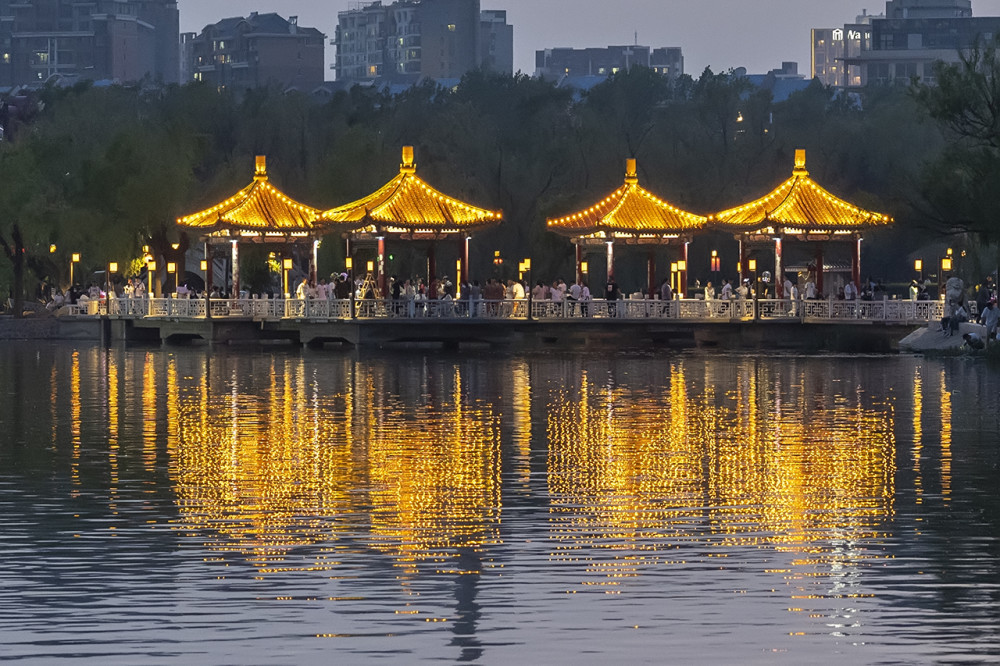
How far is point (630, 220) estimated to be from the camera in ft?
186

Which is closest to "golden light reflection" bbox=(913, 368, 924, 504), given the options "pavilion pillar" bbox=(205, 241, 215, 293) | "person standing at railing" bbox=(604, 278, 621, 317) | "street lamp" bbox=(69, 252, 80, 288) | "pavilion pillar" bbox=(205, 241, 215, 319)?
"person standing at railing" bbox=(604, 278, 621, 317)

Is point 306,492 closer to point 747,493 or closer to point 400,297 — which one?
point 747,493

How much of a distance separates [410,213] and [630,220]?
6.41 metres

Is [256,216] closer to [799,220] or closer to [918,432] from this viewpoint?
[799,220]

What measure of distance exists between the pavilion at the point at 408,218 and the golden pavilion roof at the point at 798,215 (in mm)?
7150

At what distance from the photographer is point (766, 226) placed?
54.5 meters

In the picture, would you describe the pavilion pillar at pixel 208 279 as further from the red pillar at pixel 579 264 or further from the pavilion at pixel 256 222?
the red pillar at pixel 579 264

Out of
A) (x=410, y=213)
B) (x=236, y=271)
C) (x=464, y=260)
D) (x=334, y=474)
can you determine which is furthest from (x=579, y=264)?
(x=334, y=474)

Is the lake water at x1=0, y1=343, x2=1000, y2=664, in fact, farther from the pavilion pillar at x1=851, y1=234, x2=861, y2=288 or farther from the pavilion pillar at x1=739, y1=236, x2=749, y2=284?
the pavilion pillar at x1=739, y1=236, x2=749, y2=284

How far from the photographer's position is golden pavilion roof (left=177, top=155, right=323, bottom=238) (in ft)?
197

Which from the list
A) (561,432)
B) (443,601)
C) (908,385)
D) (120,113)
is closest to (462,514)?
(443,601)

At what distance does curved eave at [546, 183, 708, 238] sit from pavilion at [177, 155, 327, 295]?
7789 millimetres

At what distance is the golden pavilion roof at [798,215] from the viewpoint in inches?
2153

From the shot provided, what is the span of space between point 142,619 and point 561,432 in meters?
13.4
